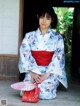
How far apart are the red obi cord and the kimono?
4 centimetres

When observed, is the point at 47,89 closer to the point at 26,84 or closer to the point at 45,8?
the point at 26,84

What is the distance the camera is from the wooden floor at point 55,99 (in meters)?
3.99

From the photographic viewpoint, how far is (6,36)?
535 cm

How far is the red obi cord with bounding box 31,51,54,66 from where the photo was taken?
4363mm

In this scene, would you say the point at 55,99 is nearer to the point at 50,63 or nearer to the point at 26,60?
the point at 50,63

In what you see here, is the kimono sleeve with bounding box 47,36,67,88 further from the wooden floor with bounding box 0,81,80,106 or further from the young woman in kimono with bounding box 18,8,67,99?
the wooden floor with bounding box 0,81,80,106

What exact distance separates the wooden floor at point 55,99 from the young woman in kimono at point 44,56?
0.50 feet

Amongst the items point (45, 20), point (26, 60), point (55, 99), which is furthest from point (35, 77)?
point (45, 20)

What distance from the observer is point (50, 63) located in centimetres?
435

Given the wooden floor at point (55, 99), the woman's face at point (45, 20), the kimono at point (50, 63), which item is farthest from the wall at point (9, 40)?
the woman's face at point (45, 20)

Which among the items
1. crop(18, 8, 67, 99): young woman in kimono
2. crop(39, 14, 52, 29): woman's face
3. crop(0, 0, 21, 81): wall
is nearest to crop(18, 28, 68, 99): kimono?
crop(18, 8, 67, 99): young woman in kimono

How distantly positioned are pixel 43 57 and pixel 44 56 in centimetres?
2

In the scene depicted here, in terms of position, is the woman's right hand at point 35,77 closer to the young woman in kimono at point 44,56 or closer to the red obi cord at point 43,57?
the young woman in kimono at point 44,56

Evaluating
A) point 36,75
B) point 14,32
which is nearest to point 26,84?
point 36,75
